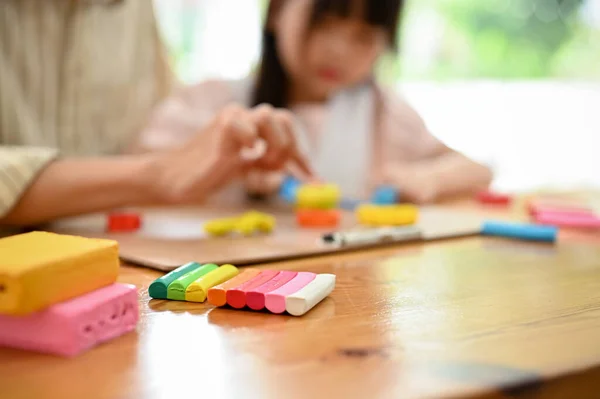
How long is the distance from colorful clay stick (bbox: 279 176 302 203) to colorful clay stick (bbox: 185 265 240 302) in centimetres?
53

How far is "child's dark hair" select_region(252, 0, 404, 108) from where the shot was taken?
107cm

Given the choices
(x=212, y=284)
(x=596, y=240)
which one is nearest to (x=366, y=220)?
(x=596, y=240)

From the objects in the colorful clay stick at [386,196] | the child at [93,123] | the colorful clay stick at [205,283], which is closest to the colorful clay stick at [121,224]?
the child at [93,123]

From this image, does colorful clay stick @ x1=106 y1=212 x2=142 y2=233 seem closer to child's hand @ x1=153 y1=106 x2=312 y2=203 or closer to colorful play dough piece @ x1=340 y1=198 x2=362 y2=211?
child's hand @ x1=153 y1=106 x2=312 y2=203

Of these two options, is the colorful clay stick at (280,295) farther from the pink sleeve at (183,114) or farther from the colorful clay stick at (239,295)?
the pink sleeve at (183,114)

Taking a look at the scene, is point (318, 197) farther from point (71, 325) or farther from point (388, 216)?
point (71, 325)

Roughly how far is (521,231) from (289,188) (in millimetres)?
417

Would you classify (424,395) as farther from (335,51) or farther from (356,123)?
(356,123)

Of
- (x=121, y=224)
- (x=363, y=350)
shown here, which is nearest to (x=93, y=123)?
(x=121, y=224)

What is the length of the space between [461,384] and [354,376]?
2.0 inches

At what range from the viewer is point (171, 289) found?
439 mm

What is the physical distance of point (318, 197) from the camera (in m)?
0.90

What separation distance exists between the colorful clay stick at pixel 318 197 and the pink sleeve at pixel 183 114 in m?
0.32

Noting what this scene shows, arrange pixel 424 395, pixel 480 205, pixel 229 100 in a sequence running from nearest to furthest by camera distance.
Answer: pixel 424 395 → pixel 480 205 → pixel 229 100
